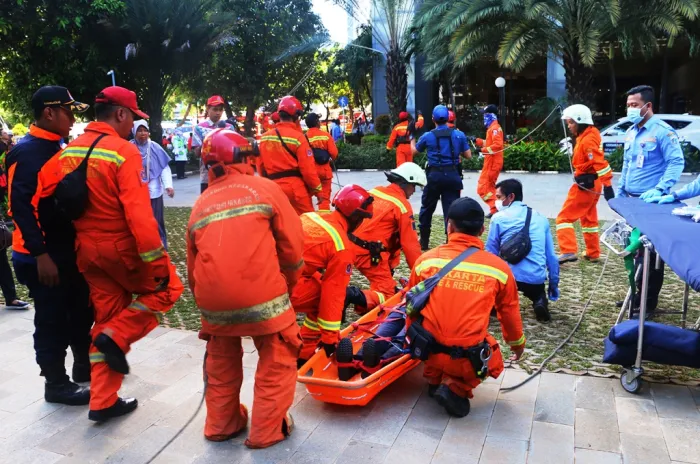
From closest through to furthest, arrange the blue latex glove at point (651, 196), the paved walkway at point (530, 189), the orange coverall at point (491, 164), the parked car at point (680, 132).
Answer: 1. the blue latex glove at point (651, 196)
2. the orange coverall at point (491, 164)
3. the paved walkway at point (530, 189)
4. the parked car at point (680, 132)

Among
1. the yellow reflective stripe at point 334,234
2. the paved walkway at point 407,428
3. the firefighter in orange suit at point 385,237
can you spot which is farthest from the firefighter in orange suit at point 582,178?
the yellow reflective stripe at point 334,234

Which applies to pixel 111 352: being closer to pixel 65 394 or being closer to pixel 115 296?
pixel 115 296

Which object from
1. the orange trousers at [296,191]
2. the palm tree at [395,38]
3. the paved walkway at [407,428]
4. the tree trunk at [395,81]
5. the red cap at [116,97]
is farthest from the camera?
the tree trunk at [395,81]

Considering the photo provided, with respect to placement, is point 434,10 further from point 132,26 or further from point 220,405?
point 220,405

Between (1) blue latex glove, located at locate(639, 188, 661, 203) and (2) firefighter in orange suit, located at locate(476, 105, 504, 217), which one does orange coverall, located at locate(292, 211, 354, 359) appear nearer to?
(1) blue latex glove, located at locate(639, 188, 661, 203)

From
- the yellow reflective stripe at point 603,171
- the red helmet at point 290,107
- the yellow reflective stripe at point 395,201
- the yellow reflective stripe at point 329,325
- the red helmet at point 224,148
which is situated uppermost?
the red helmet at point 290,107

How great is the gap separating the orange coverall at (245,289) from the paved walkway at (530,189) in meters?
7.71

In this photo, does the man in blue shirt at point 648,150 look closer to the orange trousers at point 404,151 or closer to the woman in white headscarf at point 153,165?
the woman in white headscarf at point 153,165

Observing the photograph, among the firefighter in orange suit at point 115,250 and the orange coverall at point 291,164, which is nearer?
the firefighter in orange suit at point 115,250

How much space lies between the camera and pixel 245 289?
3064 millimetres

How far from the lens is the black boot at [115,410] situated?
11.8ft

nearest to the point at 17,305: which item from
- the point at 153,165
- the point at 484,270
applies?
the point at 153,165

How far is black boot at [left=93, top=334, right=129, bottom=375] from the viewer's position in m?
3.50

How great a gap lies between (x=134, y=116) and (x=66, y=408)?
6.50 ft
